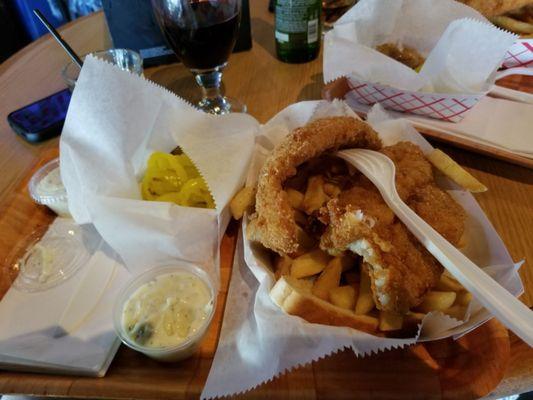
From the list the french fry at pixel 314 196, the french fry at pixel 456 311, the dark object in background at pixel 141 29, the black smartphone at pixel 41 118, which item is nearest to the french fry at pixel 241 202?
the french fry at pixel 314 196

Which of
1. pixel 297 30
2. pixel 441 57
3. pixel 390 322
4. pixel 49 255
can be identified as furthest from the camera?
pixel 297 30

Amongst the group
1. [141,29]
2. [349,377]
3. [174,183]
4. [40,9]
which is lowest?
[40,9]

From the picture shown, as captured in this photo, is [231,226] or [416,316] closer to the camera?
[416,316]

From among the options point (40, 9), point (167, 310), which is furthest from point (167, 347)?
point (40, 9)

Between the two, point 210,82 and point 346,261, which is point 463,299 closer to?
point 346,261

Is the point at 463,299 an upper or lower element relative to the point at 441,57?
lower

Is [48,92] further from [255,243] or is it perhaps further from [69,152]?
[255,243]

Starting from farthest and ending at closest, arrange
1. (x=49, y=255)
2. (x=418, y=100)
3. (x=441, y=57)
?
(x=441, y=57) < (x=418, y=100) < (x=49, y=255)

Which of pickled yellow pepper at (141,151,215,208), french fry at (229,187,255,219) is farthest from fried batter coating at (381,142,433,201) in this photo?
pickled yellow pepper at (141,151,215,208)

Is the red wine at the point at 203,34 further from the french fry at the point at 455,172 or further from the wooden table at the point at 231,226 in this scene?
the french fry at the point at 455,172
